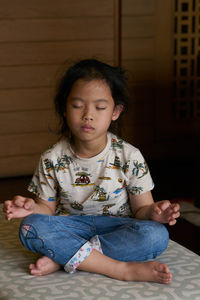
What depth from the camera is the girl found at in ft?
4.65

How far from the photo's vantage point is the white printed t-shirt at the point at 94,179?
1.56 meters

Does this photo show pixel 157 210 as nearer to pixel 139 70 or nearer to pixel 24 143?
pixel 24 143

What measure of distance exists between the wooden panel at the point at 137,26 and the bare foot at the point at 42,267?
1.79m

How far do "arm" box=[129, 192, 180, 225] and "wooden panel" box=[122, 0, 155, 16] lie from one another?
1598mm

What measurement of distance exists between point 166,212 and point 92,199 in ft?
0.72

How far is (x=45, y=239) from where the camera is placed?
1418 millimetres

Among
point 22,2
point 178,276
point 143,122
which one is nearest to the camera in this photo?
point 178,276

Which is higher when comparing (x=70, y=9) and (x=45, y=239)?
(x=70, y=9)

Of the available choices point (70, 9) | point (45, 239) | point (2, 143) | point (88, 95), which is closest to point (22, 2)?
point (70, 9)

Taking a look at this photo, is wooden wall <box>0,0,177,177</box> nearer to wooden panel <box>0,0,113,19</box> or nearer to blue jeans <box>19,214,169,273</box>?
wooden panel <box>0,0,113,19</box>

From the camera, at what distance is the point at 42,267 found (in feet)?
4.58

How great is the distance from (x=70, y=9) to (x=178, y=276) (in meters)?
1.78

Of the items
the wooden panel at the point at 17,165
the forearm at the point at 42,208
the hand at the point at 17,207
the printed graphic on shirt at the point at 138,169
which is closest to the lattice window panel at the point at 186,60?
the wooden panel at the point at 17,165

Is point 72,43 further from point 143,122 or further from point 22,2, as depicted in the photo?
point 143,122
